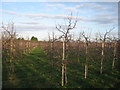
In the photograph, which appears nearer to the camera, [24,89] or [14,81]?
[24,89]

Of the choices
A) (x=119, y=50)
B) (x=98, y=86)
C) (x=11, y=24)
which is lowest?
(x=98, y=86)

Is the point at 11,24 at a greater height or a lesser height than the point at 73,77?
greater

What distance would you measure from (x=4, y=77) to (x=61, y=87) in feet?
17.3

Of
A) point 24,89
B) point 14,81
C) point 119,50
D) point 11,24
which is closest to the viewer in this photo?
point 24,89

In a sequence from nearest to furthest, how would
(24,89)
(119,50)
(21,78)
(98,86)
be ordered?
(24,89)
(98,86)
(21,78)
(119,50)

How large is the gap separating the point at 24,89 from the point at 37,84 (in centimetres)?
109

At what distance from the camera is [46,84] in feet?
31.9

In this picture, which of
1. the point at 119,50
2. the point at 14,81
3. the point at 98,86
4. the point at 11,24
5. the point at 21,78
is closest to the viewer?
the point at 98,86

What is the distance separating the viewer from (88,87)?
9.23 meters

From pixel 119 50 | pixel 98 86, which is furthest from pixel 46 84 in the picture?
pixel 119 50

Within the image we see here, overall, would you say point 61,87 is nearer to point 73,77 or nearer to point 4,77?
point 73,77

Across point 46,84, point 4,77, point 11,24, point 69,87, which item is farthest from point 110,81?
point 11,24

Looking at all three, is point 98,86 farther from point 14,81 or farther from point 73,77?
point 14,81

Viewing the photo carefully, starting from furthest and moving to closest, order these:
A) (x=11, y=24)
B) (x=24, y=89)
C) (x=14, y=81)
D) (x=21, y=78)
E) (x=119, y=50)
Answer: (x=119, y=50)
(x=11, y=24)
(x=21, y=78)
(x=14, y=81)
(x=24, y=89)
